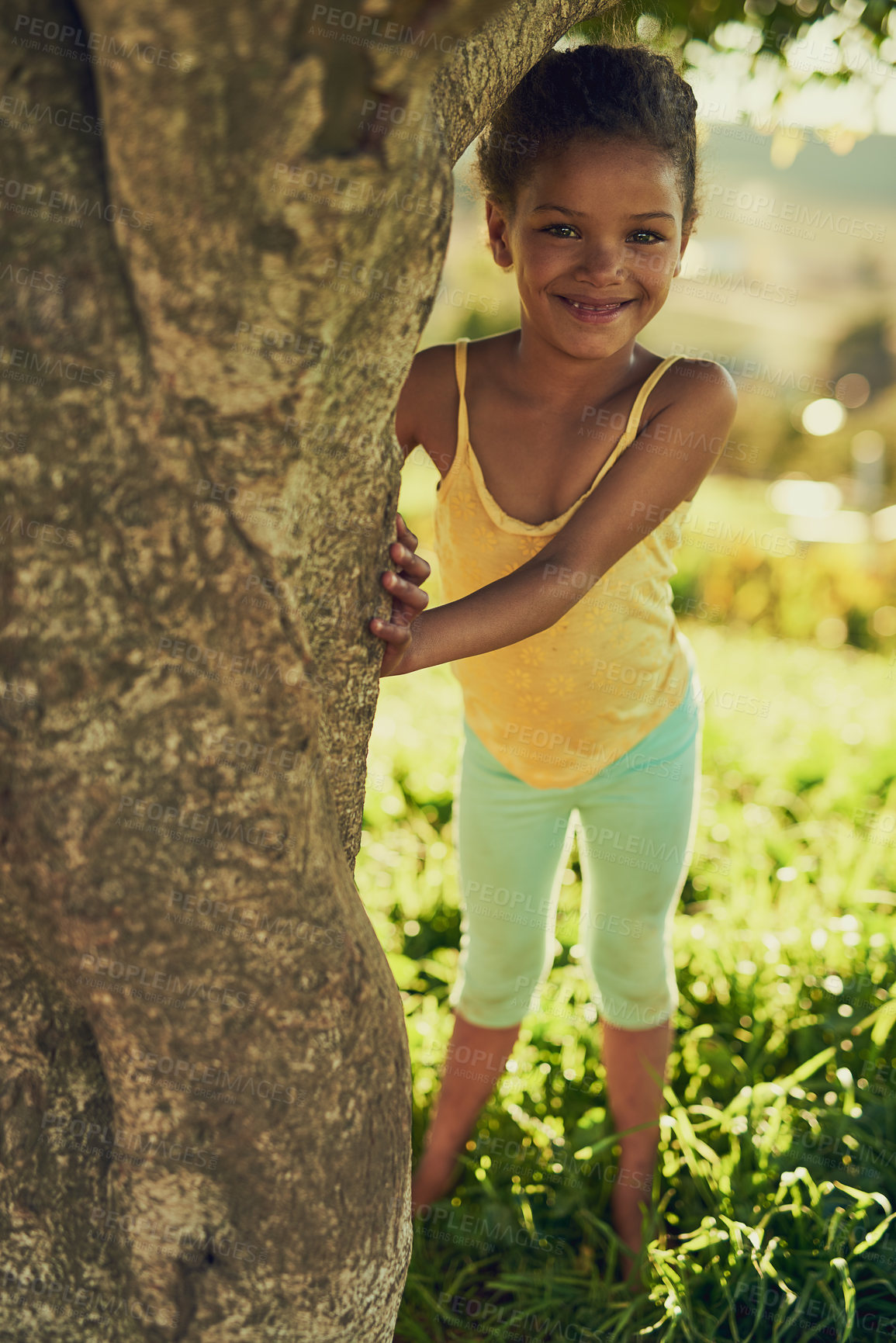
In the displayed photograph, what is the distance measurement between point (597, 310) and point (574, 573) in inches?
18.4

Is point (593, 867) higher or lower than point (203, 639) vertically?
lower

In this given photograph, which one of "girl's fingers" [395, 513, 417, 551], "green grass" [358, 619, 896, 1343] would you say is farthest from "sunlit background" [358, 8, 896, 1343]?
"girl's fingers" [395, 513, 417, 551]

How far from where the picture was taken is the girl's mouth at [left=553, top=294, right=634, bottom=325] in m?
1.73

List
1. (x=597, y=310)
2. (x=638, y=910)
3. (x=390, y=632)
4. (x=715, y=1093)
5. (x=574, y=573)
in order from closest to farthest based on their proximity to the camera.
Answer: (x=390, y=632)
(x=574, y=573)
(x=597, y=310)
(x=638, y=910)
(x=715, y=1093)

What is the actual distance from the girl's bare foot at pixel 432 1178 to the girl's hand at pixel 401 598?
1.41 meters

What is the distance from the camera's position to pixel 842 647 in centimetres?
710

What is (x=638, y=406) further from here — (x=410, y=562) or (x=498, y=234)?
(x=410, y=562)

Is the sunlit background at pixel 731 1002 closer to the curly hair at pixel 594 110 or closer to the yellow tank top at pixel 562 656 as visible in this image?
the curly hair at pixel 594 110

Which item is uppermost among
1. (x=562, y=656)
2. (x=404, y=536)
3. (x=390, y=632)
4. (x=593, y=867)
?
(x=404, y=536)

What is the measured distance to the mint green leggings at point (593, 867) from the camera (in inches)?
82.6

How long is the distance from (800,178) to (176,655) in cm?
7418

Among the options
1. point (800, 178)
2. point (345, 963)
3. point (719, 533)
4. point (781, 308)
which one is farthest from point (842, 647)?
point (800, 178)

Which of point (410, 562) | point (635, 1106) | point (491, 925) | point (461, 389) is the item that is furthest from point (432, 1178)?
point (461, 389)

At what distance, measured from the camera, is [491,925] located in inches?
86.4
